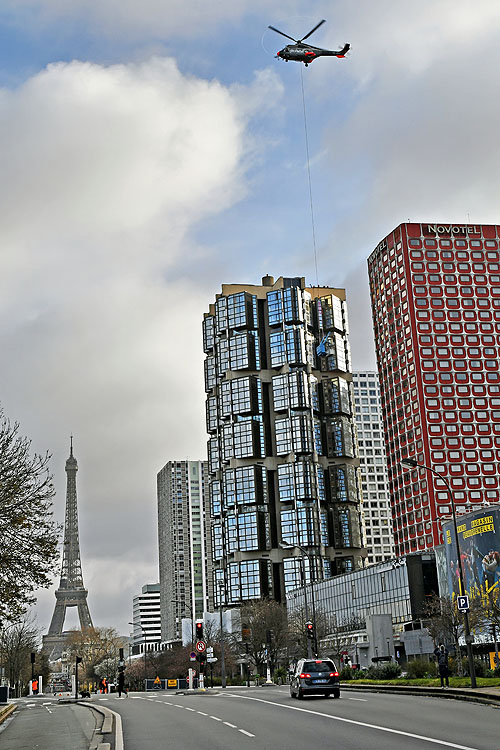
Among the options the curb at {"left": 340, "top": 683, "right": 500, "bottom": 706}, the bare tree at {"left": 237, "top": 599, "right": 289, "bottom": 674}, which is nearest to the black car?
the curb at {"left": 340, "top": 683, "right": 500, "bottom": 706}

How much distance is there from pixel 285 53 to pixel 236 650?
418 ft

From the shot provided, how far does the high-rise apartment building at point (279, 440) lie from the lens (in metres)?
166

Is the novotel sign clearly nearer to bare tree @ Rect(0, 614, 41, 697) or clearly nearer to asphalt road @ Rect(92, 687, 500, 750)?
bare tree @ Rect(0, 614, 41, 697)

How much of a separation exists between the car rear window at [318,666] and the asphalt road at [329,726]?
3.50 m

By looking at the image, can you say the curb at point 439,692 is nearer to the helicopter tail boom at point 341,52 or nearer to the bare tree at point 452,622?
the bare tree at point 452,622

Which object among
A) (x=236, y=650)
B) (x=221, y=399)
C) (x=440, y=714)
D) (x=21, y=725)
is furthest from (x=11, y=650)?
(x=440, y=714)

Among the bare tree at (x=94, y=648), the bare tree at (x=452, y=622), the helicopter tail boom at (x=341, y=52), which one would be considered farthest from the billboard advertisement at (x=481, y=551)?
the bare tree at (x=94, y=648)

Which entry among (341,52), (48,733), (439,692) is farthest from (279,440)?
(48,733)

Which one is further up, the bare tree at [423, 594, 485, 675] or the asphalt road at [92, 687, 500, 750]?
→ the bare tree at [423, 594, 485, 675]

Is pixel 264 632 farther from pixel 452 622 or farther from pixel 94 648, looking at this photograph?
pixel 452 622

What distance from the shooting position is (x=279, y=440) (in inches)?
6801

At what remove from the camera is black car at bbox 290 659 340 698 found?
123 ft

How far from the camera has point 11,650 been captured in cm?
11750

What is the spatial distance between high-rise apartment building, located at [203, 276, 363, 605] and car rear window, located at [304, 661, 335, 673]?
123 meters
